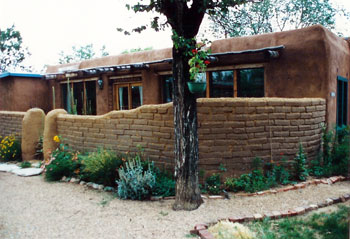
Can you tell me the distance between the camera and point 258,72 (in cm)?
811

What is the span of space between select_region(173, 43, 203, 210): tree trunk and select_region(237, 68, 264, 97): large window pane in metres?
4.18

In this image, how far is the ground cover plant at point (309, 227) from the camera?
11.5ft

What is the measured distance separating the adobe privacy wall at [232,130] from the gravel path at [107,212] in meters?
0.89

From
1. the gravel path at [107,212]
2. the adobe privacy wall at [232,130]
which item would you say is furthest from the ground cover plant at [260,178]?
the gravel path at [107,212]

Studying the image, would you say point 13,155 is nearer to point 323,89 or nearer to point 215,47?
point 215,47

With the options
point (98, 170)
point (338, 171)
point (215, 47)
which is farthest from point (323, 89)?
point (98, 170)

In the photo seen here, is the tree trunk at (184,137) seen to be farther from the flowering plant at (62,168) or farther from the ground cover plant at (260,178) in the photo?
the flowering plant at (62,168)

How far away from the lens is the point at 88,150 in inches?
285

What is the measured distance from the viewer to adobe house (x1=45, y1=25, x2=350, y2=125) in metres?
7.11

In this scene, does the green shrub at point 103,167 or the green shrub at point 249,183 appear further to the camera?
the green shrub at point 103,167

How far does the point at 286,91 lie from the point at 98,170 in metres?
5.05

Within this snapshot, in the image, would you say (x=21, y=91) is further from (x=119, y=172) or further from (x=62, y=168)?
(x=119, y=172)

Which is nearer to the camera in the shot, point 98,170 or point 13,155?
point 98,170

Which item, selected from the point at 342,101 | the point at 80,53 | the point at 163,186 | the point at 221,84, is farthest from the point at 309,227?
the point at 80,53
